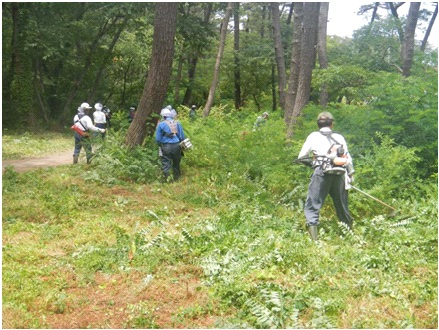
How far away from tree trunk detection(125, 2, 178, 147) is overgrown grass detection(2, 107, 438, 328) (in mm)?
2137

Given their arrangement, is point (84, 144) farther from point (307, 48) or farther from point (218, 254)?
point (218, 254)

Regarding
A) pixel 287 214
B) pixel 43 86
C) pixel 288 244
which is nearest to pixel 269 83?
pixel 43 86

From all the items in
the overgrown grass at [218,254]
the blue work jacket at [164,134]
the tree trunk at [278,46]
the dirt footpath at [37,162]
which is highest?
the tree trunk at [278,46]

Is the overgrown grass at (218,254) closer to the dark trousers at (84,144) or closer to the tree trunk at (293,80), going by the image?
the dark trousers at (84,144)

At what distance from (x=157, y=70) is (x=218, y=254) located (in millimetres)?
7088

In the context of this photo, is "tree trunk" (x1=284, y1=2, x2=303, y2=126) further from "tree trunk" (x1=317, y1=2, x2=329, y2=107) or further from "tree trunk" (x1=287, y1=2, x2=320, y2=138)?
"tree trunk" (x1=287, y1=2, x2=320, y2=138)

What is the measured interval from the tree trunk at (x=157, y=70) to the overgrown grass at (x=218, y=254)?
7.01 ft

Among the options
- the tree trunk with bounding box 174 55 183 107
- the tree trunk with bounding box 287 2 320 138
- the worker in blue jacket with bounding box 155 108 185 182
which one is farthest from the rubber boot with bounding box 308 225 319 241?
the tree trunk with bounding box 174 55 183 107

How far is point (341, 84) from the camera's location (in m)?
12.4

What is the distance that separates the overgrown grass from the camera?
456 cm

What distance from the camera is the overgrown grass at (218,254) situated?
456 cm

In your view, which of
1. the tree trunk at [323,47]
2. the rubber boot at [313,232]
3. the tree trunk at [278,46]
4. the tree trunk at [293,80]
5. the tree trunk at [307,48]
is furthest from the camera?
the tree trunk at [278,46]

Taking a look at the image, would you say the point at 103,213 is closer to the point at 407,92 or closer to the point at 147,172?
the point at 147,172

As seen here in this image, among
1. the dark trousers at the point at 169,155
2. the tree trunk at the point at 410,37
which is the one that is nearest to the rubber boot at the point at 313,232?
the dark trousers at the point at 169,155
